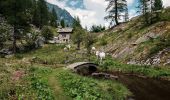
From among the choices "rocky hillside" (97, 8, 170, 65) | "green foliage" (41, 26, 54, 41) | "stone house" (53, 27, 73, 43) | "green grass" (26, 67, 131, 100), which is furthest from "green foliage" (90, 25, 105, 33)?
"green grass" (26, 67, 131, 100)

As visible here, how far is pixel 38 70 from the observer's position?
39438mm

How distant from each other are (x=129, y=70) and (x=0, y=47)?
46.7 meters

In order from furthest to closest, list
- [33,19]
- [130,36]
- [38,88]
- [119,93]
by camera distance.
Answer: [33,19]
[130,36]
[119,93]
[38,88]

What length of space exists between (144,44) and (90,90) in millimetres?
40544

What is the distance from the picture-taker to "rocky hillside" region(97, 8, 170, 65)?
192ft

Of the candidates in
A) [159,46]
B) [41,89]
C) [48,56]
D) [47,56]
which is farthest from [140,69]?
[47,56]

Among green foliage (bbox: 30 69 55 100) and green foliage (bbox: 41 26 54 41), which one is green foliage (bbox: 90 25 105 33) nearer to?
green foliage (bbox: 41 26 54 41)

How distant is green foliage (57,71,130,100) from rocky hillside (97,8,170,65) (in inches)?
911

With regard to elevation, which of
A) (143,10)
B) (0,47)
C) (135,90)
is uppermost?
(143,10)

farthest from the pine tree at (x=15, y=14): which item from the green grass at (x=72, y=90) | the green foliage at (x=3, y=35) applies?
the green grass at (x=72, y=90)

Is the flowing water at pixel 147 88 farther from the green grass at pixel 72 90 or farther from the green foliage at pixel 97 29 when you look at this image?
the green foliage at pixel 97 29

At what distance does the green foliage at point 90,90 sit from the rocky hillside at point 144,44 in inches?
911

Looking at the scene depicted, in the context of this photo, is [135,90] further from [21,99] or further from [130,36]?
[130,36]

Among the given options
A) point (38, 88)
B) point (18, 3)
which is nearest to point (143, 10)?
point (18, 3)
